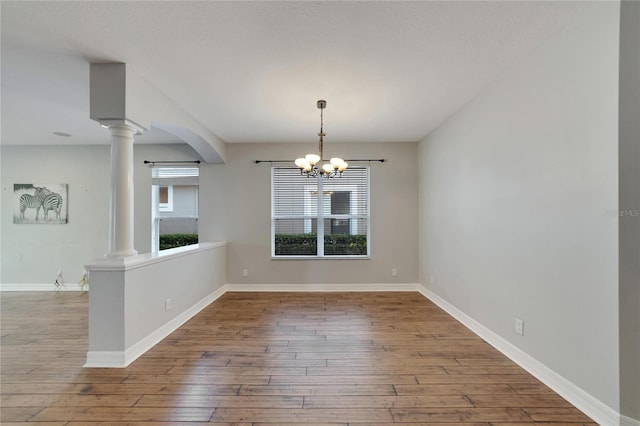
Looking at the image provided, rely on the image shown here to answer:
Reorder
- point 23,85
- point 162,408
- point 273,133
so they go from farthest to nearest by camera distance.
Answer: point 273,133 → point 23,85 → point 162,408

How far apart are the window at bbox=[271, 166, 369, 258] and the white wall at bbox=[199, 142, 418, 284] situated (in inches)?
7.4

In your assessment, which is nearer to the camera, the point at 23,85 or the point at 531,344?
the point at 531,344

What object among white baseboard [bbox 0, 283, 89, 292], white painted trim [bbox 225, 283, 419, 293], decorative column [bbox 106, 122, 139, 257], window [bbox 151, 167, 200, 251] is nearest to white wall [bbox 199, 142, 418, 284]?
white painted trim [bbox 225, 283, 419, 293]

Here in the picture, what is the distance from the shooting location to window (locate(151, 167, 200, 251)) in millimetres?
5117

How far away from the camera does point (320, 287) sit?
196 inches

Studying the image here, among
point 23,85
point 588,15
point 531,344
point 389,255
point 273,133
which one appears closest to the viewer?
point 588,15

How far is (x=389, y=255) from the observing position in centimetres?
Result: 502

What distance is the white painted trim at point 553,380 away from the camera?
67.7 inches

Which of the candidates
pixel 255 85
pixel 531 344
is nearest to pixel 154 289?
pixel 255 85

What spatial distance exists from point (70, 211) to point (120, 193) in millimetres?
3706

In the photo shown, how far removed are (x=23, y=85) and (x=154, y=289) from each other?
2.48 m

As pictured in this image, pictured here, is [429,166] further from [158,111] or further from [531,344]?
[158,111]

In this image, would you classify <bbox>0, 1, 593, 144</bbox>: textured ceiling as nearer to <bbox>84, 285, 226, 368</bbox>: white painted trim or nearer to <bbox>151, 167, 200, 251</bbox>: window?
<bbox>151, 167, 200, 251</bbox>: window

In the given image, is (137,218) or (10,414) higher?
(137,218)
